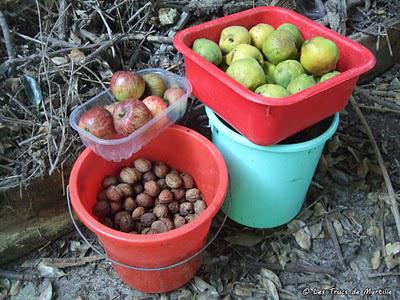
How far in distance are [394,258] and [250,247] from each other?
68 centimetres

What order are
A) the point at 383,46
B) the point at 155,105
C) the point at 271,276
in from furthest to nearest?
the point at 383,46 < the point at 271,276 < the point at 155,105

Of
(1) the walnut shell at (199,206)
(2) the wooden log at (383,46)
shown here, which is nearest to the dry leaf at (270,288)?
(1) the walnut shell at (199,206)

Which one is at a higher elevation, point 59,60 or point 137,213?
point 59,60

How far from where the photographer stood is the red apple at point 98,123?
1.70 meters

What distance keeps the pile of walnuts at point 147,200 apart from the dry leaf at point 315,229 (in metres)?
0.61

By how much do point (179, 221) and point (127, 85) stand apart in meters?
0.62

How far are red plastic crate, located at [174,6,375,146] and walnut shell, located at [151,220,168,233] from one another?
0.50 metres

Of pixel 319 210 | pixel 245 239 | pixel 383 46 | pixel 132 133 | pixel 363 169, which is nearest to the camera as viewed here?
pixel 132 133

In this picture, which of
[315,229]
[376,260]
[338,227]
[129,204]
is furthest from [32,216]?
[376,260]

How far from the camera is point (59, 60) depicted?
2143 mm

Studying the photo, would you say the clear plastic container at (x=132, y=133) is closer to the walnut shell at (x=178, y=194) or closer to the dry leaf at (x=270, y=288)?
the walnut shell at (x=178, y=194)

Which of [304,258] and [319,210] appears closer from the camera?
[304,258]

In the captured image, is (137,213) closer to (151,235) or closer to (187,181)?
(187,181)

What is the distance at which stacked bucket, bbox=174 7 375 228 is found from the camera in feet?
5.32
